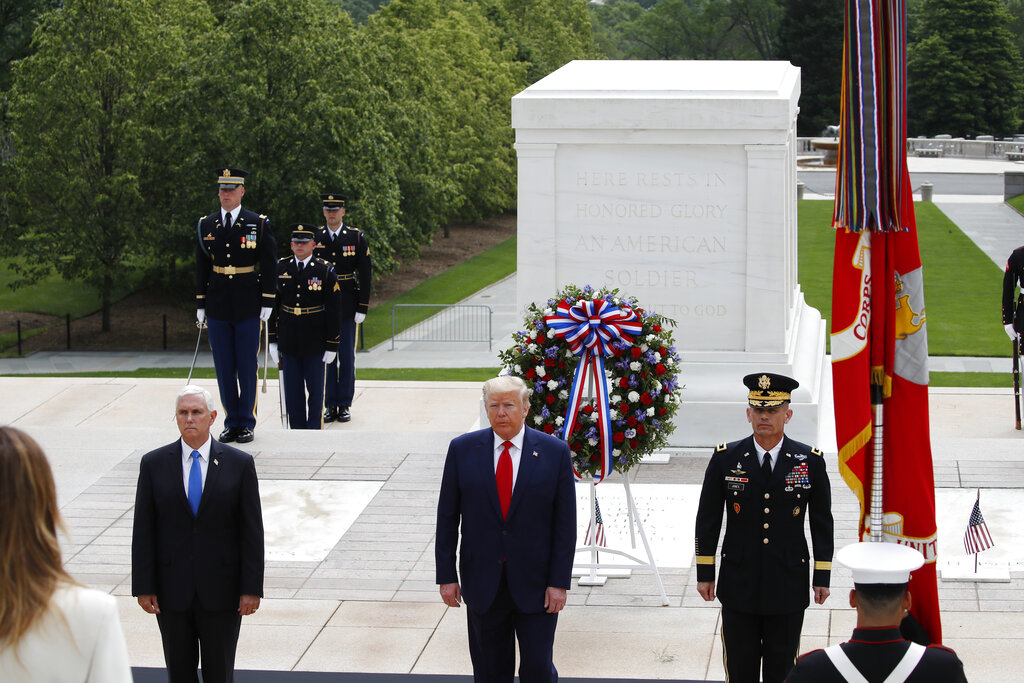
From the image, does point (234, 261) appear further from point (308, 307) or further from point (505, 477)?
point (505, 477)

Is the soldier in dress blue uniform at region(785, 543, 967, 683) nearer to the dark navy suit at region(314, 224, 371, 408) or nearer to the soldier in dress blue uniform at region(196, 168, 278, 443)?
the soldier in dress blue uniform at region(196, 168, 278, 443)

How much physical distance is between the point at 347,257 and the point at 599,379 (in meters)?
5.27

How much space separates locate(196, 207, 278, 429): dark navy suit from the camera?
37.1 ft

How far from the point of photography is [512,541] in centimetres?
587

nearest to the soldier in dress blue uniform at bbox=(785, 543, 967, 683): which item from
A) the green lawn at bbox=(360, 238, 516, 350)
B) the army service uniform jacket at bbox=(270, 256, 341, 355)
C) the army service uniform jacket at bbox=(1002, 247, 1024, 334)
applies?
the army service uniform jacket at bbox=(1002, 247, 1024, 334)

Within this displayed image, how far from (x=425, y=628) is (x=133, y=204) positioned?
61.3 ft

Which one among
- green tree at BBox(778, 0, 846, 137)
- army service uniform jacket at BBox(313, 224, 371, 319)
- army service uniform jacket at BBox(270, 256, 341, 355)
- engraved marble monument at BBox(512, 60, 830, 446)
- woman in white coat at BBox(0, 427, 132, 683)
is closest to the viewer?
woman in white coat at BBox(0, 427, 132, 683)

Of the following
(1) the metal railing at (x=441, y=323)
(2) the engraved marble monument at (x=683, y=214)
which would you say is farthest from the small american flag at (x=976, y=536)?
(1) the metal railing at (x=441, y=323)

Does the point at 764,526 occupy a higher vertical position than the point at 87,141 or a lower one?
lower

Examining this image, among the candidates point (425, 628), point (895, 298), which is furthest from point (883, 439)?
point (425, 628)

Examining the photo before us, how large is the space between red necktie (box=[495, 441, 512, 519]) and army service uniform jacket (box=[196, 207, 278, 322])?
578cm

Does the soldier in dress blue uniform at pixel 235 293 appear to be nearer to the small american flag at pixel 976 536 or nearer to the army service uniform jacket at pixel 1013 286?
the small american flag at pixel 976 536

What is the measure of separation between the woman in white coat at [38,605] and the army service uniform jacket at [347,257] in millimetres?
9336

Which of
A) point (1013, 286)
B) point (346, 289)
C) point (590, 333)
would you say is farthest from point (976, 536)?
point (346, 289)
